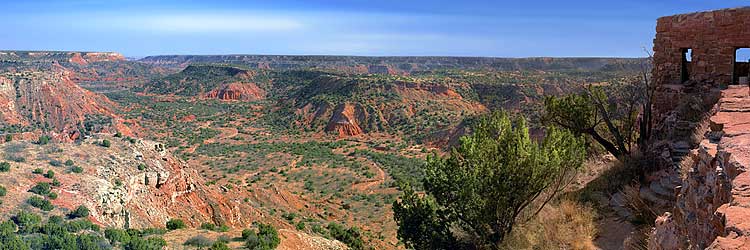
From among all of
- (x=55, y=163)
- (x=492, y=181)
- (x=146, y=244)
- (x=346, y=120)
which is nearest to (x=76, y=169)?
(x=55, y=163)

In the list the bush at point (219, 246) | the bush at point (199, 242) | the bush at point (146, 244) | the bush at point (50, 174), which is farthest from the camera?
the bush at point (50, 174)

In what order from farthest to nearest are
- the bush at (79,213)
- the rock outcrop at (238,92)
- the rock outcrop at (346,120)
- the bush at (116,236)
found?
1. the rock outcrop at (238,92)
2. the rock outcrop at (346,120)
3. the bush at (79,213)
4. the bush at (116,236)

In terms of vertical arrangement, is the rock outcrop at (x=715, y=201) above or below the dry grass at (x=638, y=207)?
above

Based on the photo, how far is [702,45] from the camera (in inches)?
470

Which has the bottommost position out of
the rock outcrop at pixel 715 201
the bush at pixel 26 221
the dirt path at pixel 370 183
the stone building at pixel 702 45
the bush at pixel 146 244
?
the dirt path at pixel 370 183

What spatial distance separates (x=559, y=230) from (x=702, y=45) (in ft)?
19.5

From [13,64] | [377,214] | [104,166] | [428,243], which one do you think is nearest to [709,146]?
[428,243]

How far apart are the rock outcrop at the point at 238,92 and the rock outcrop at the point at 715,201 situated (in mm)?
97163

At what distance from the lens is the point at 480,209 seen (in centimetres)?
1189

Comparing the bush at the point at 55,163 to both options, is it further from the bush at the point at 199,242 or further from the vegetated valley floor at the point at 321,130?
the bush at the point at 199,242

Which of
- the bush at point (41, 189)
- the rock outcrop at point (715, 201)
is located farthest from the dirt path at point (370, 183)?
the rock outcrop at point (715, 201)

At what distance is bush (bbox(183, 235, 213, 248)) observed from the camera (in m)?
13.9

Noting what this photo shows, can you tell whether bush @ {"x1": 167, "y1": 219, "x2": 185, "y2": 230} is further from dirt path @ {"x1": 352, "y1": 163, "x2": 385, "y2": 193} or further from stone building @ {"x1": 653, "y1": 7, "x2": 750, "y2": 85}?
dirt path @ {"x1": 352, "y1": 163, "x2": 385, "y2": 193}

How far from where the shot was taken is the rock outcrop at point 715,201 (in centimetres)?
362
